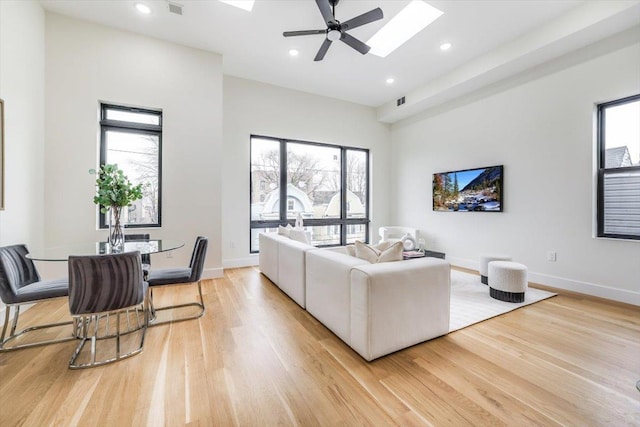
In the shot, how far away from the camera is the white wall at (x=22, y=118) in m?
2.59

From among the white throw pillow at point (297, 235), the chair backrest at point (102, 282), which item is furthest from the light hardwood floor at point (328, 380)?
the white throw pillow at point (297, 235)

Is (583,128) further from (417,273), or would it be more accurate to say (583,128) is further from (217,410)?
(217,410)

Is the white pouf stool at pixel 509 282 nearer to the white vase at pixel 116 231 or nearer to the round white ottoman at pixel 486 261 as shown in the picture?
the round white ottoman at pixel 486 261

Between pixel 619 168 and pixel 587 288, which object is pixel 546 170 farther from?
pixel 587 288

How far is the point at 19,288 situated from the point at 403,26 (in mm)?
5036

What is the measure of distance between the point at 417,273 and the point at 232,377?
61.3 inches

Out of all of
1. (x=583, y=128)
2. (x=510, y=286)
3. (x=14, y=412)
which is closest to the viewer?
(x=14, y=412)

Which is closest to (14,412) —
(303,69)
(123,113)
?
(123,113)

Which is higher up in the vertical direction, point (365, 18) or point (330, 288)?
point (365, 18)

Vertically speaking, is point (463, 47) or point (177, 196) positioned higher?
point (463, 47)

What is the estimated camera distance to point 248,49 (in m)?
4.01

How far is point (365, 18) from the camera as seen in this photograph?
8.99 feet

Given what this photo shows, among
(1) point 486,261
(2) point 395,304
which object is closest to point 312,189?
(1) point 486,261

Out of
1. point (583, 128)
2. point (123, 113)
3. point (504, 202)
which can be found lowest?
point (504, 202)
